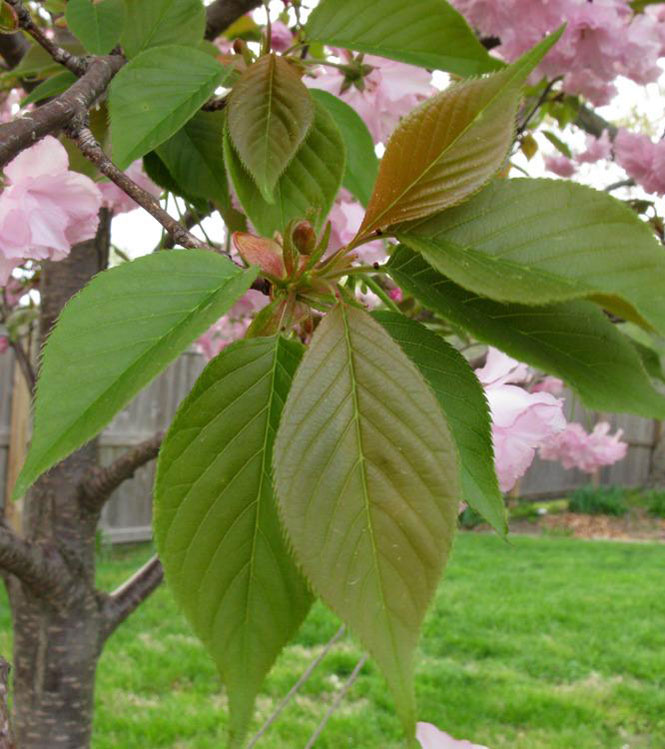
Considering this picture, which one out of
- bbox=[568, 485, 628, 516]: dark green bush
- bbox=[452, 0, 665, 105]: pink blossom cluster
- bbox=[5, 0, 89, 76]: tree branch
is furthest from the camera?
bbox=[568, 485, 628, 516]: dark green bush

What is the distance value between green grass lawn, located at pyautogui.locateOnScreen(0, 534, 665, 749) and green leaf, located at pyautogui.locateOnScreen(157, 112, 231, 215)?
9.18ft

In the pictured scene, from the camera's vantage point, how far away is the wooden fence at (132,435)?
5.52 meters

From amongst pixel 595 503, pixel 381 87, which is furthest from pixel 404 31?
pixel 595 503

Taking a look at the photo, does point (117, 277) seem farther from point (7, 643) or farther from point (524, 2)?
point (7, 643)

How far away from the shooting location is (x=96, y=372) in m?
0.32

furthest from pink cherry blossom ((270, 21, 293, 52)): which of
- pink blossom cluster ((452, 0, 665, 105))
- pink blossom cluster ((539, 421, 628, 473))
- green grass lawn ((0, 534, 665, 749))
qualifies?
pink blossom cluster ((539, 421, 628, 473))

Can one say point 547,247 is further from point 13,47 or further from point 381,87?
point 13,47

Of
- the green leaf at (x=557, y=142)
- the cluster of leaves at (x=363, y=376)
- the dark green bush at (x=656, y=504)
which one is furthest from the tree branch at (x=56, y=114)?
the dark green bush at (x=656, y=504)

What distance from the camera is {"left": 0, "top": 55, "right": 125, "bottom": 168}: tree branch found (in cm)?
47

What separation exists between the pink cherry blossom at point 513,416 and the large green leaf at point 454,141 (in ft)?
0.81

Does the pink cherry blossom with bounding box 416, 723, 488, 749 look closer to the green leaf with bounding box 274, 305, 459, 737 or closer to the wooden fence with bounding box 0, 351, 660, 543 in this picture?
the green leaf with bounding box 274, 305, 459, 737

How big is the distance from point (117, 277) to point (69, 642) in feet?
4.36

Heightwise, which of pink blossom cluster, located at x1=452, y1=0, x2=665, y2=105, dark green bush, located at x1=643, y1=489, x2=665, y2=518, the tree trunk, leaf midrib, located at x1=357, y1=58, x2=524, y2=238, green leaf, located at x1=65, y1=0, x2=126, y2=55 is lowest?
dark green bush, located at x1=643, y1=489, x2=665, y2=518

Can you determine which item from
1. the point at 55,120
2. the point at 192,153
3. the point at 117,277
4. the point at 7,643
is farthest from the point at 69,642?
the point at 7,643
